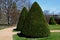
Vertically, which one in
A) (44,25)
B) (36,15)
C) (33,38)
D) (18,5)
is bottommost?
(33,38)

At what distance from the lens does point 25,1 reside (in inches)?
1587

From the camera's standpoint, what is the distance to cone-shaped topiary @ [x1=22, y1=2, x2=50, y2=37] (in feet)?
42.1

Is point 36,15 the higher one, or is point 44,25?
point 36,15

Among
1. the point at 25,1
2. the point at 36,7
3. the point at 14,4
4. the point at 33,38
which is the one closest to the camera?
the point at 33,38

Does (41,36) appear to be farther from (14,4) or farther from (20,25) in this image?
(14,4)

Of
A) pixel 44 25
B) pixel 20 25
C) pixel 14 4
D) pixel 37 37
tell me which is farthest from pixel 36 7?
pixel 14 4

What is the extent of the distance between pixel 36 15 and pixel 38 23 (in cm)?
74

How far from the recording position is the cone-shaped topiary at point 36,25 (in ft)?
42.1

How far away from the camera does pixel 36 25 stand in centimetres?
1300

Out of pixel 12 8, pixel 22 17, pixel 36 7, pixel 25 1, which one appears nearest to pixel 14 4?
pixel 12 8

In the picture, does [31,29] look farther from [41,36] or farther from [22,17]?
[22,17]

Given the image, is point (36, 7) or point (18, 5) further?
point (18, 5)

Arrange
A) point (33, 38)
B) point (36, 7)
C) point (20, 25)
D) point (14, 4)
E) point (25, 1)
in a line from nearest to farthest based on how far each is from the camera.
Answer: point (33, 38), point (36, 7), point (20, 25), point (14, 4), point (25, 1)

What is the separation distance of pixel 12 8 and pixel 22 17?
17501mm
